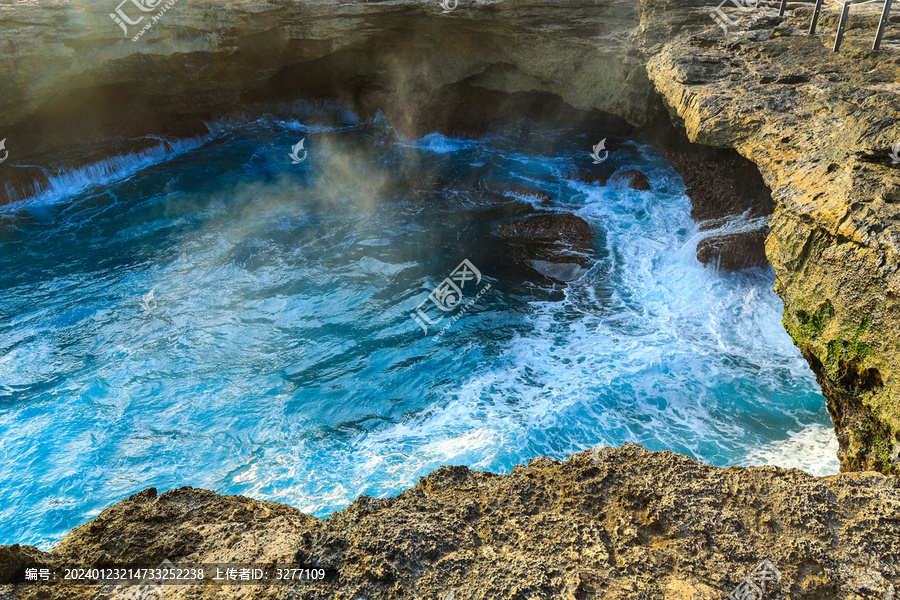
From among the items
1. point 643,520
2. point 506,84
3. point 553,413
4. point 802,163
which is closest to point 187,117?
point 506,84

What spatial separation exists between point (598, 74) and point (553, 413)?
941 cm

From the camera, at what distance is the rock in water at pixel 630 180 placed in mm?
12719

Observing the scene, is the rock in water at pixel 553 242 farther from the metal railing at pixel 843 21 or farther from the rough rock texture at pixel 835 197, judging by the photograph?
the metal railing at pixel 843 21

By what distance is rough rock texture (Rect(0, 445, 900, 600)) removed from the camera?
254 centimetres

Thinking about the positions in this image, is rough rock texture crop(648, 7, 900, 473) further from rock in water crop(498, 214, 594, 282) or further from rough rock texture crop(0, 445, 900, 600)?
rock in water crop(498, 214, 594, 282)

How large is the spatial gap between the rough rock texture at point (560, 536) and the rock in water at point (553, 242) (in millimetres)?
7072

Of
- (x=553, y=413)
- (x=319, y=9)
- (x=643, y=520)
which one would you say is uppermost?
(x=319, y=9)

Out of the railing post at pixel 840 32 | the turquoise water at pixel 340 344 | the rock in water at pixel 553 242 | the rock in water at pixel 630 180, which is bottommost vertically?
the turquoise water at pixel 340 344

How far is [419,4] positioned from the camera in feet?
39.0

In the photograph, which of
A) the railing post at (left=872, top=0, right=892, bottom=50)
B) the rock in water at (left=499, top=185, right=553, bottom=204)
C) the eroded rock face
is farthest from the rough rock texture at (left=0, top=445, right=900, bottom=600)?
the rock in water at (left=499, top=185, right=553, bottom=204)

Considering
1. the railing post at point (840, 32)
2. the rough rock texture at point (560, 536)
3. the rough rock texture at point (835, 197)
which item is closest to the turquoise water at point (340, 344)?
the rough rock texture at point (835, 197)

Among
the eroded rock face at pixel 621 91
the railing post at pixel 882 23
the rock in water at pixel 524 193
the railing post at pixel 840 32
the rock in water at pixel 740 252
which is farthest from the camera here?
the rock in water at pixel 524 193

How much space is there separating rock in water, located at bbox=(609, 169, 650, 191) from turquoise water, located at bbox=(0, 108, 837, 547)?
0.81 feet

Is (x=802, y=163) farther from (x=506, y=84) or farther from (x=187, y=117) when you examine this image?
(x=187, y=117)
